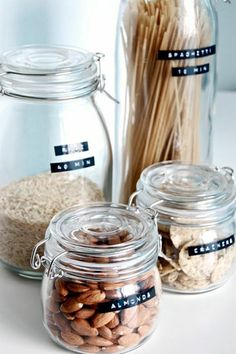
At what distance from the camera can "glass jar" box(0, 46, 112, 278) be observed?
843 mm

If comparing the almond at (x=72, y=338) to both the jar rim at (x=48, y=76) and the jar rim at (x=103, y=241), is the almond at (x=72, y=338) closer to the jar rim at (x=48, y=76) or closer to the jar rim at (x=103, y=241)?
the jar rim at (x=103, y=241)

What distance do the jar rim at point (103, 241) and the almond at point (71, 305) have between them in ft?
0.08

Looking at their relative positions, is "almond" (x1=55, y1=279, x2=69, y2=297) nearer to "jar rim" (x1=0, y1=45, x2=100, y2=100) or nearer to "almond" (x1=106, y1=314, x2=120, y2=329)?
"almond" (x1=106, y1=314, x2=120, y2=329)

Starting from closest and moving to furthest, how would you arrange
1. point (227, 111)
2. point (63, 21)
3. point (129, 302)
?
point (129, 302), point (63, 21), point (227, 111)

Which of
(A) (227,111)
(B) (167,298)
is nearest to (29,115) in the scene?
(B) (167,298)

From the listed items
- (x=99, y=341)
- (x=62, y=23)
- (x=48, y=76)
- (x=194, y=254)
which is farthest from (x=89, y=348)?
(x=62, y=23)

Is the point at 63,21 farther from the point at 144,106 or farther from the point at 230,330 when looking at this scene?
the point at 230,330

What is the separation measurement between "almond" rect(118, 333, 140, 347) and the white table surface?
14mm

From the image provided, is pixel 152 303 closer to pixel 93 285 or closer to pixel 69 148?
pixel 93 285

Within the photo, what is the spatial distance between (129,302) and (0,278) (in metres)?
0.21

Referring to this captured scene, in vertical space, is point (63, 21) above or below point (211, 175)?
above

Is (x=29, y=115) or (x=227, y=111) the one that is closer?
(x=29, y=115)

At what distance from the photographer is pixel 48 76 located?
829 millimetres

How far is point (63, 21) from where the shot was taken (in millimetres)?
1058
